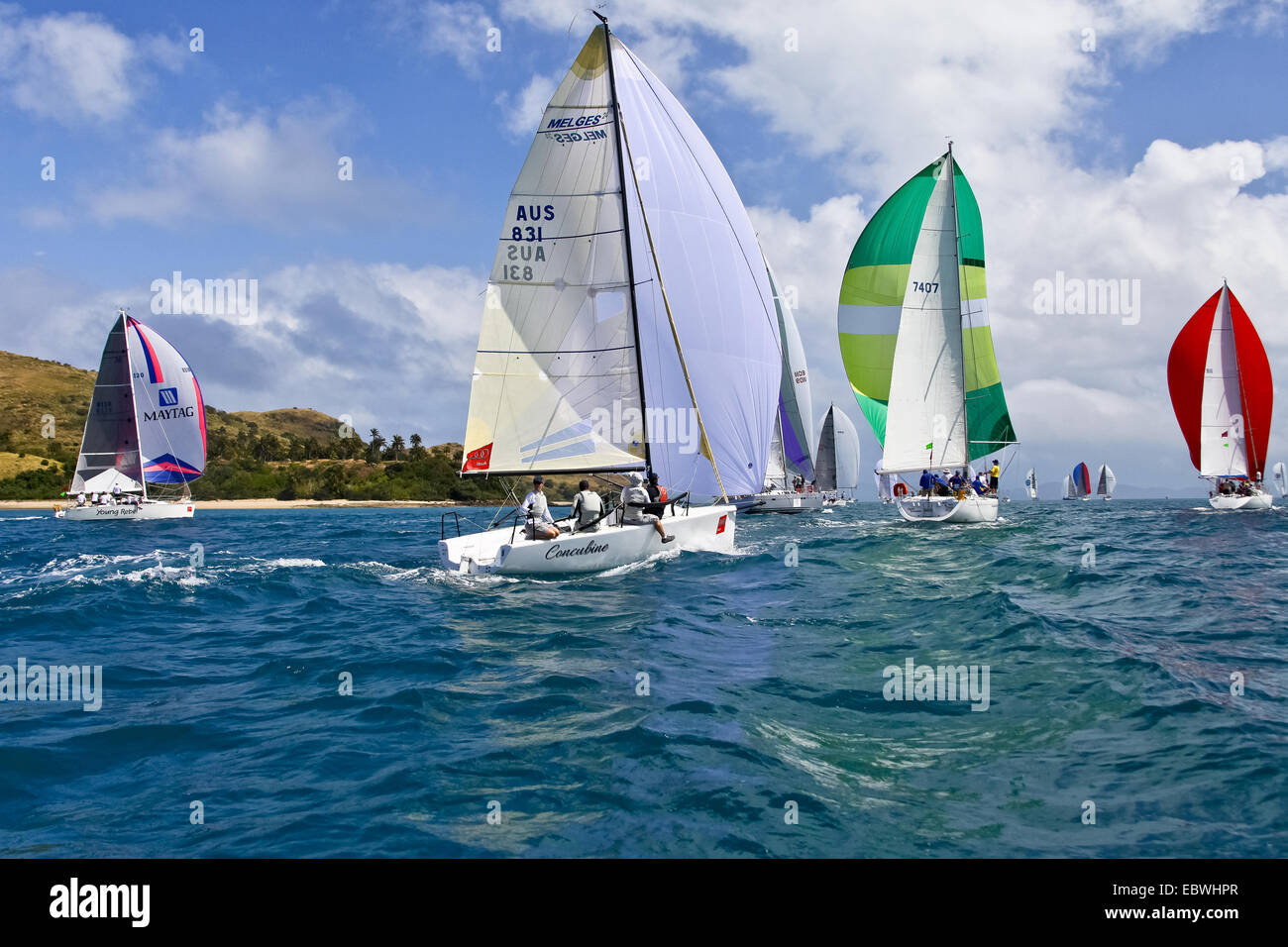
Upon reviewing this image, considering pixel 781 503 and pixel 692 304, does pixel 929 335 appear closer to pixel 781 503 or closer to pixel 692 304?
pixel 692 304

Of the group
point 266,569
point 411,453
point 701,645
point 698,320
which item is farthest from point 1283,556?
point 411,453

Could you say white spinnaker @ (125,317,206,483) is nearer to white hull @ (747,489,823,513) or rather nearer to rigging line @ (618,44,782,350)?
white hull @ (747,489,823,513)

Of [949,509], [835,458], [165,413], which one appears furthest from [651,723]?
[835,458]

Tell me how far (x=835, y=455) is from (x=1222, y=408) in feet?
93.7

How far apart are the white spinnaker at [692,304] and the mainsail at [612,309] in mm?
32

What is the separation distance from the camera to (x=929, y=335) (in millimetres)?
29266

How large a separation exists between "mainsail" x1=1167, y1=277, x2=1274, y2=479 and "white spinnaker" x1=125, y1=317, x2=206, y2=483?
5216 centimetres

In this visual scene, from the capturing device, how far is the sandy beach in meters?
67.6

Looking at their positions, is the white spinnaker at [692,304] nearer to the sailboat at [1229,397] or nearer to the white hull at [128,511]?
the sailboat at [1229,397]

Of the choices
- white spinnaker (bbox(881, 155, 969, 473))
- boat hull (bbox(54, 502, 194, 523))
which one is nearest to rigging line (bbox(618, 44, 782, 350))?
white spinnaker (bbox(881, 155, 969, 473))

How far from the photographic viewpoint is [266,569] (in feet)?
56.9

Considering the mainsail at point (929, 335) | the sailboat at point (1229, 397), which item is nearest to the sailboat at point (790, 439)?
the mainsail at point (929, 335)
